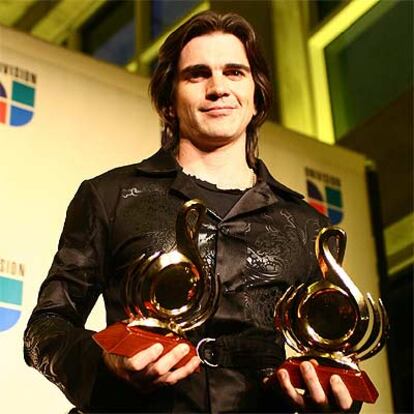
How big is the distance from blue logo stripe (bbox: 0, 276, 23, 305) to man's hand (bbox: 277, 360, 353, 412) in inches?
41.8

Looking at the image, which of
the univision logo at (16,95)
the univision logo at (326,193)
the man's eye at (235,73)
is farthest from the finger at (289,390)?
the univision logo at (326,193)

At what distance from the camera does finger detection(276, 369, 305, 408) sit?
3.39 ft

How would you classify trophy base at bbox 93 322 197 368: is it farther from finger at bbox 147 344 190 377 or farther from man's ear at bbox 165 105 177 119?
man's ear at bbox 165 105 177 119

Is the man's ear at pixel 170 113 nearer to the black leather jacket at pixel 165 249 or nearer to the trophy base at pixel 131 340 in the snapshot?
the black leather jacket at pixel 165 249

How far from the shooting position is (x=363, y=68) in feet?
11.0

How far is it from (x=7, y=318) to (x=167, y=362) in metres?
1.09

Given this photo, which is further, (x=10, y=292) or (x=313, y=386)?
(x=10, y=292)

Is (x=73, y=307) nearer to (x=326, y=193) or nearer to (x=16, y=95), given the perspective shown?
(x=16, y=95)

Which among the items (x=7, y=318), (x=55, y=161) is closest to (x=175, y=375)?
(x=7, y=318)

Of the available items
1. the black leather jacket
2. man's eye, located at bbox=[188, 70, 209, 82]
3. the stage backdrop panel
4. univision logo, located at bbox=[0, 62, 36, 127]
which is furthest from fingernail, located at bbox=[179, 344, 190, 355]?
univision logo, located at bbox=[0, 62, 36, 127]

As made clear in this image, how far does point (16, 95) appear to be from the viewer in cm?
225

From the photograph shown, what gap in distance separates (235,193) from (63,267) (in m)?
0.25

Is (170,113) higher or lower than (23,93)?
lower

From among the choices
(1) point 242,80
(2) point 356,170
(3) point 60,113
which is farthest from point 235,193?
(2) point 356,170
